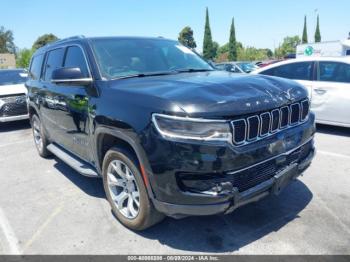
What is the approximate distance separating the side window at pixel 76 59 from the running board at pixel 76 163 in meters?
1.13

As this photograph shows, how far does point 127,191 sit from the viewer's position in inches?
136

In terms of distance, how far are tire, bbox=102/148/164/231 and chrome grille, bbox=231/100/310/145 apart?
0.97 m

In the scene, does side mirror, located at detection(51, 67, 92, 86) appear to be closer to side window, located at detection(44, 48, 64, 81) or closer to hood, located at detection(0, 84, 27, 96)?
side window, located at detection(44, 48, 64, 81)

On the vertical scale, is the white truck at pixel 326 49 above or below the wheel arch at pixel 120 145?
below

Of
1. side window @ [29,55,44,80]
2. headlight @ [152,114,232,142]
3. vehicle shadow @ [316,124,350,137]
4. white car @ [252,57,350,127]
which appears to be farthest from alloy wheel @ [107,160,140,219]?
vehicle shadow @ [316,124,350,137]

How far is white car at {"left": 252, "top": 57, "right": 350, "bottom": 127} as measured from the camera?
6.95 meters

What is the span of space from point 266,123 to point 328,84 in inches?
193

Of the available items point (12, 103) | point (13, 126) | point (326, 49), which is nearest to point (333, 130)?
point (12, 103)

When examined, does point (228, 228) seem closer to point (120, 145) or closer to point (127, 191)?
point (127, 191)

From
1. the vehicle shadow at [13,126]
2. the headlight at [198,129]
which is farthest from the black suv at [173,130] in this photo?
the vehicle shadow at [13,126]

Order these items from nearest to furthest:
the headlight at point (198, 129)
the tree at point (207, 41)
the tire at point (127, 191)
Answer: the headlight at point (198, 129), the tire at point (127, 191), the tree at point (207, 41)

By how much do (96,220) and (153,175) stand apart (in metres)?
1.33

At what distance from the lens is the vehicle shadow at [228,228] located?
320 cm

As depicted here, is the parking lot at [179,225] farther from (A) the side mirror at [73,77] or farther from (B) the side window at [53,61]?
(B) the side window at [53,61]
